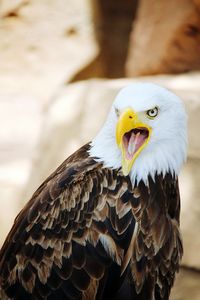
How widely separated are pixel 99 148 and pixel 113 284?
1.45 ft

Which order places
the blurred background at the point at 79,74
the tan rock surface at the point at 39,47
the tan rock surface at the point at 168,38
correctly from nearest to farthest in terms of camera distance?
the blurred background at the point at 79,74
the tan rock surface at the point at 168,38
the tan rock surface at the point at 39,47

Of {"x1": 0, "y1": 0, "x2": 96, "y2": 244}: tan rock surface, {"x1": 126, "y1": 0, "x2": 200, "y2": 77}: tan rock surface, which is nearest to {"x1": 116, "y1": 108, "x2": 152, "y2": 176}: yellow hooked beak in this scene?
{"x1": 126, "y1": 0, "x2": 200, "y2": 77}: tan rock surface

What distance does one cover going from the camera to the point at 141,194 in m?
2.53

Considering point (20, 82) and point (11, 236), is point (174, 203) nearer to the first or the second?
point (11, 236)

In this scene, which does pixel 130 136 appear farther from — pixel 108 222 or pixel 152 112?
pixel 108 222

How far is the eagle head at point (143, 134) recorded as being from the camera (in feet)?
7.77

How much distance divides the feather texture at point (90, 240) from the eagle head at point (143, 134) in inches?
2.0

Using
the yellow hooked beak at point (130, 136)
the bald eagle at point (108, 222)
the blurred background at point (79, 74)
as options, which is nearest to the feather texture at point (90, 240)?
the bald eagle at point (108, 222)

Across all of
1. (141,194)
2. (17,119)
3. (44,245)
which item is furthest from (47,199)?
(17,119)

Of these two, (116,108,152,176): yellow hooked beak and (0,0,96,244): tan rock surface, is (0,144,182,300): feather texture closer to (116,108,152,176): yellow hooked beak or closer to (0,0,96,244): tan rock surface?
(116,108,152,176): yellow hooked beak

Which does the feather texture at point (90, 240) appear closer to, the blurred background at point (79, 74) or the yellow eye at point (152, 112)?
the yellow eye at point (152, 112)

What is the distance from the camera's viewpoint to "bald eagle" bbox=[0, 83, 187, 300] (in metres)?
2.45

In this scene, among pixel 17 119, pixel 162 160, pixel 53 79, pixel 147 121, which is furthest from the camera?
pixel 53 79

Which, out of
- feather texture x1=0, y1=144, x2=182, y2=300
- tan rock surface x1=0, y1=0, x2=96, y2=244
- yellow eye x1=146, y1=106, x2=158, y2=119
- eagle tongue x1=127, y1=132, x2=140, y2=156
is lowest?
feather texture x1=0, y1=144, x2=182, y2=300
